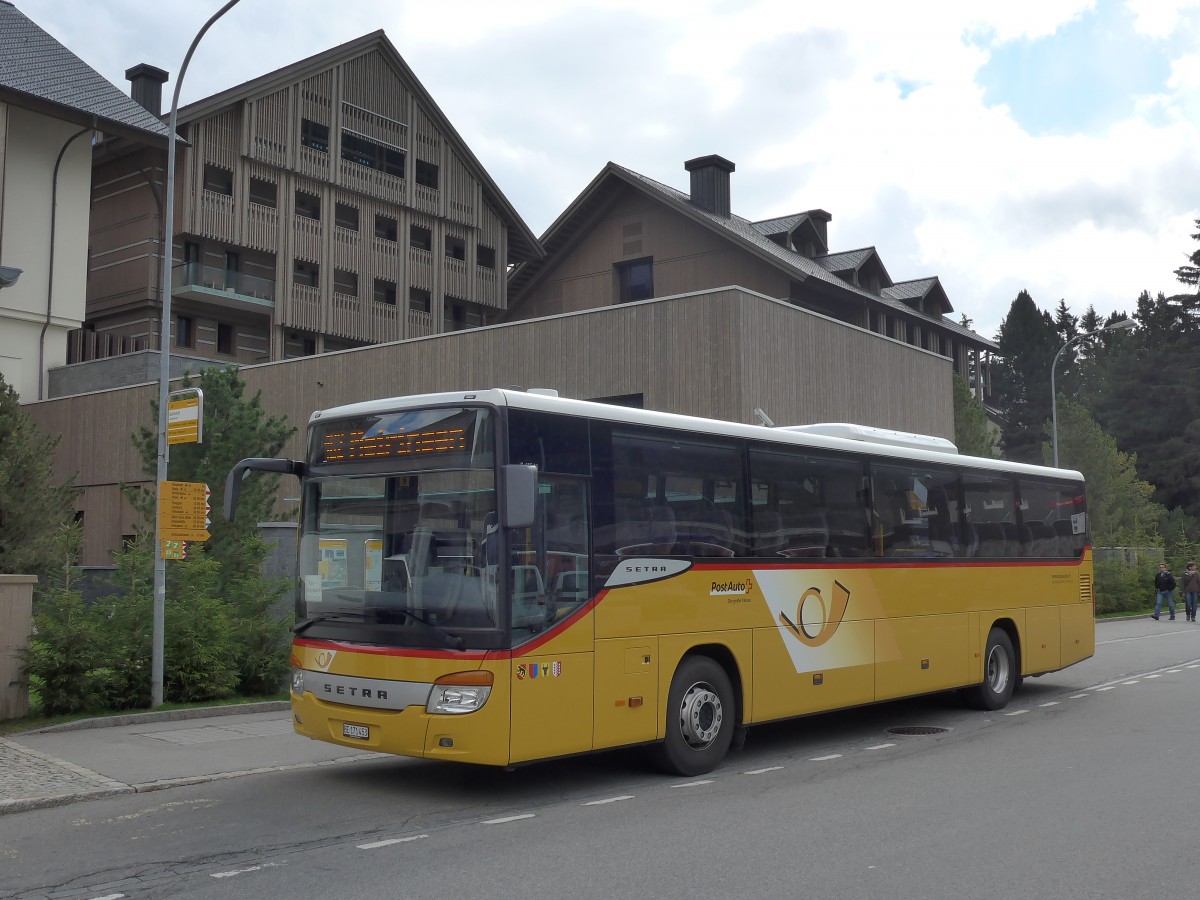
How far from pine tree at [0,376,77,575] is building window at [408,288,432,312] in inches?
1104

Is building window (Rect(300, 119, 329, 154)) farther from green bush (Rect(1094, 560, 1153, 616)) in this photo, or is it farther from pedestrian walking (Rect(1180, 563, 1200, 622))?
pedestrian walking (Rect(1180, 563, 1200, 622))

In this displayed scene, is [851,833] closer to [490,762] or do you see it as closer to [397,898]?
[490,762]

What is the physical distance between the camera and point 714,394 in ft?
71.2

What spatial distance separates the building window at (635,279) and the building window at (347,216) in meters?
10.5

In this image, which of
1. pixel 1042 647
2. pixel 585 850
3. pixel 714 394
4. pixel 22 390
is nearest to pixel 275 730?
pixel 585 850

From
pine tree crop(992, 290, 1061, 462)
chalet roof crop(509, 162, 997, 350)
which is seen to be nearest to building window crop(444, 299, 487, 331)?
chalet roof crop(509, 162, 997, 350)

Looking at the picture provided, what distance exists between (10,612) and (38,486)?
1041 centimetres

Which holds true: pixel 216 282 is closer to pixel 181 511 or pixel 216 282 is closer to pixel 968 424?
pixel 968 424

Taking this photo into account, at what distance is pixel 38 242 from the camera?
3800cm

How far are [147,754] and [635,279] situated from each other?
37481mm

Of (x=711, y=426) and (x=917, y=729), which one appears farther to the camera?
(x=917, y=729)

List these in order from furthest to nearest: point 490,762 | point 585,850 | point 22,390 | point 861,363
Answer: point 22,390, point 861,363, point 490,762, point 585,850

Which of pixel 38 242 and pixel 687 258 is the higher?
pixel 687 258

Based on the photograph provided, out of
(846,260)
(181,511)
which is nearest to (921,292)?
(846,260)
